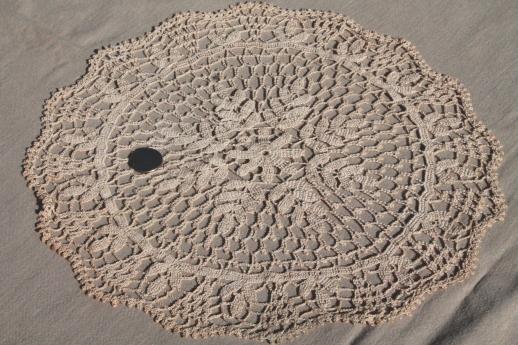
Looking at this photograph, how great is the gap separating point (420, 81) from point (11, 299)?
759mm

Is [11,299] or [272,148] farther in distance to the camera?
[272,148]

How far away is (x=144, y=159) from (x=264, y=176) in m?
0.19

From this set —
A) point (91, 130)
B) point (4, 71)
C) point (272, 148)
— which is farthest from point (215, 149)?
point (4, 71)

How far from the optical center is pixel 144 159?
1082mm

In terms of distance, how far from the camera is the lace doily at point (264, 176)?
3.10 ft

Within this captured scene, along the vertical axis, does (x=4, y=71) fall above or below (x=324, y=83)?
below

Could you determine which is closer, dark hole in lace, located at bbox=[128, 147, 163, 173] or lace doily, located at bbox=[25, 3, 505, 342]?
lace doily, located at bbox=[25, 3, 505, 342]

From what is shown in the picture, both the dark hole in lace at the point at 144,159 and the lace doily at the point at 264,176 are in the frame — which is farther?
the dark hole in lace at the point at 144,159

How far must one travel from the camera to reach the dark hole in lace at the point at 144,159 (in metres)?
1.07

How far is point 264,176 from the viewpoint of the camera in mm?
1068

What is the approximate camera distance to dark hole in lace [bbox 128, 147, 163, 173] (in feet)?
3.52

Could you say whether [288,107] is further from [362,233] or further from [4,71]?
[4,71]

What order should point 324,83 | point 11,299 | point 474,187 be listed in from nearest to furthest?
point 11,299
point 474,187
point 324,83

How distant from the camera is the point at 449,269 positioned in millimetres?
965
